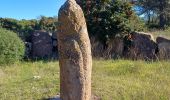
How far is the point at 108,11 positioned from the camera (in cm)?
1836

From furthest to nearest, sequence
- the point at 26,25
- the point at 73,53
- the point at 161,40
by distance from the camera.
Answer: the point at 26,25 → the point at 161,40 → the point at 73,53

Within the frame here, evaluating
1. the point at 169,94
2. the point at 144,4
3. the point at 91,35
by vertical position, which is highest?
the point at 144,4

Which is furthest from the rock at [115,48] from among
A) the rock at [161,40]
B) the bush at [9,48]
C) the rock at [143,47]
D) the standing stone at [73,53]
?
the standing stone at [73,53]

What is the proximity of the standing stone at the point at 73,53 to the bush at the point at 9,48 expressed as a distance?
26.4ft

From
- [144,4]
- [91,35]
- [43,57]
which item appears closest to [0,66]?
[43,57]

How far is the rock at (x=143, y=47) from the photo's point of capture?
16.1 metres

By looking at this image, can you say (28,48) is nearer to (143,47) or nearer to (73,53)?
(143,47)

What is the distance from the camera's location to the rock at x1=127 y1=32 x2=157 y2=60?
52.9ft

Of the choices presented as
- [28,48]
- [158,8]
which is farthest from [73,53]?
[158,8]

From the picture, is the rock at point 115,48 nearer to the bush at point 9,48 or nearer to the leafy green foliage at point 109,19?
the leafy green foliage at point 109,19

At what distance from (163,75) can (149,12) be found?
71.3 feet

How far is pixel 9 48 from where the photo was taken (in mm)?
16031

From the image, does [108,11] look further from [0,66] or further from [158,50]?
[0,66]

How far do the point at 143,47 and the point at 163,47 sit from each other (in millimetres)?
804
